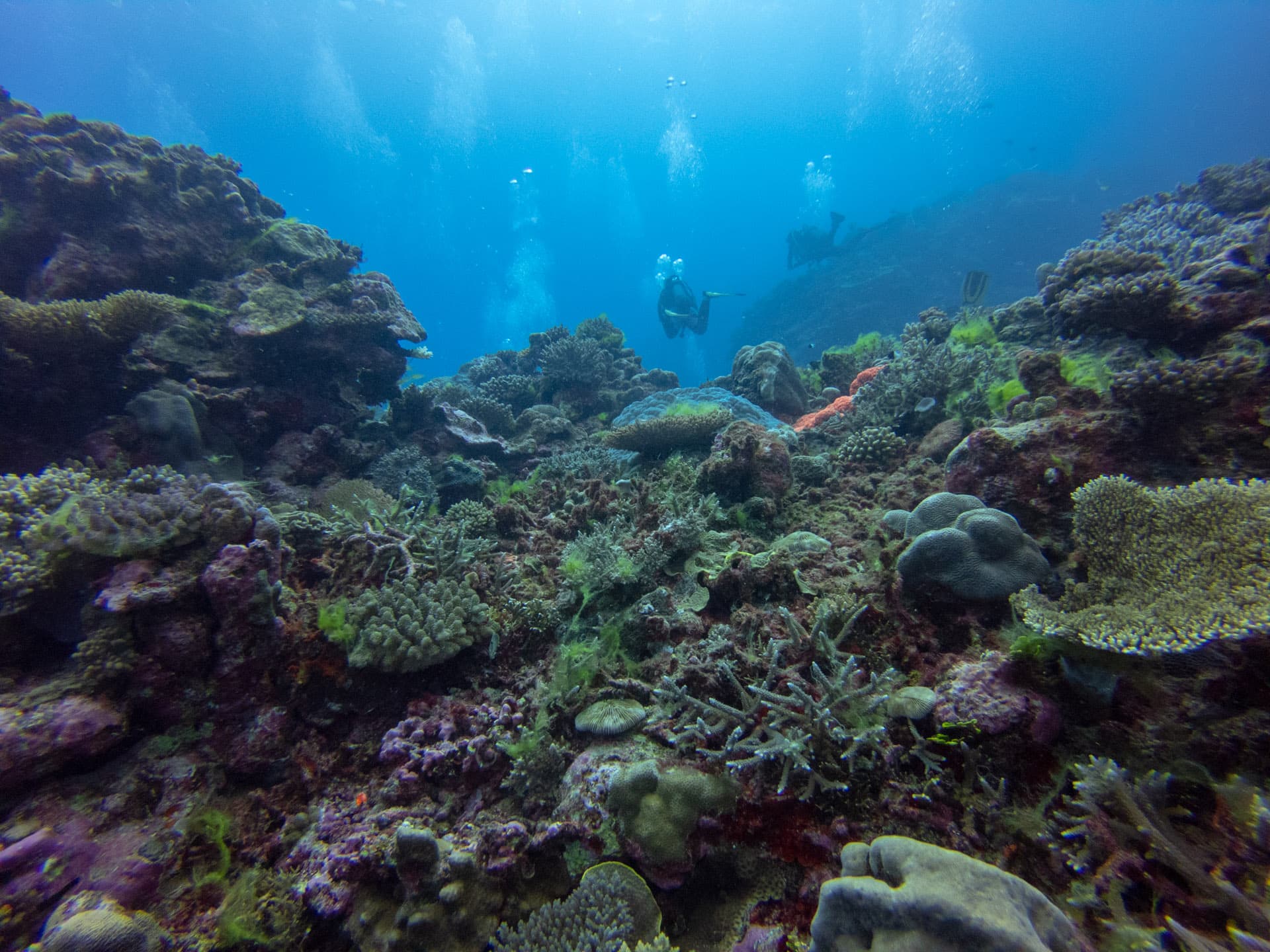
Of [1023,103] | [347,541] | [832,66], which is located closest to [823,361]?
[347,541]

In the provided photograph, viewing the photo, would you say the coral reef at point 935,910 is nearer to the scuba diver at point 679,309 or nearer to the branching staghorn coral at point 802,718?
the branching staghorn coral at point 802,718

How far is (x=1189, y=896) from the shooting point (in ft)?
5.62

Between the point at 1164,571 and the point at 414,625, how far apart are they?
197 inches

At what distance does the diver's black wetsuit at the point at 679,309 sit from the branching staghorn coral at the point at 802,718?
73.2 feet

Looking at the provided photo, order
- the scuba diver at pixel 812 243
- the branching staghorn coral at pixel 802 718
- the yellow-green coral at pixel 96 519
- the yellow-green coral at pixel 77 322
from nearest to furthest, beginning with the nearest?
the branching staghorn coral at pixel 802 718 → the yellow-green coral at pixel 96 519 → the yellow-green coral at pixel 77 322 → the scuba diver at pixel 812 243

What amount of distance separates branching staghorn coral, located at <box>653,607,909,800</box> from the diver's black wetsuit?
73.2ft

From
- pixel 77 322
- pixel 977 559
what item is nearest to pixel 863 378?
pixel 977 559

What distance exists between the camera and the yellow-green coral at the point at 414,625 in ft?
12.3

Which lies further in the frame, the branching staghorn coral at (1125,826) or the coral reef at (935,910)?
the branching staghorn coral at (1125,826)

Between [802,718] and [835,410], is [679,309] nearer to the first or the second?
[835,410]

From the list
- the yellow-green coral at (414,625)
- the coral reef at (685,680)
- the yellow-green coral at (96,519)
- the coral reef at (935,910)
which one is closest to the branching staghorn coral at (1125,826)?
the coral reef at (685,680)

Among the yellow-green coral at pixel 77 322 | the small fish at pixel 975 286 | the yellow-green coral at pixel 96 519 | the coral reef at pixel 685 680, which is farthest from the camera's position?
the small fish at pixel 975 286

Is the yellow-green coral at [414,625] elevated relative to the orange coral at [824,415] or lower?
lower

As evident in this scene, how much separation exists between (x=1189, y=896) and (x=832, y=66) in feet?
403
